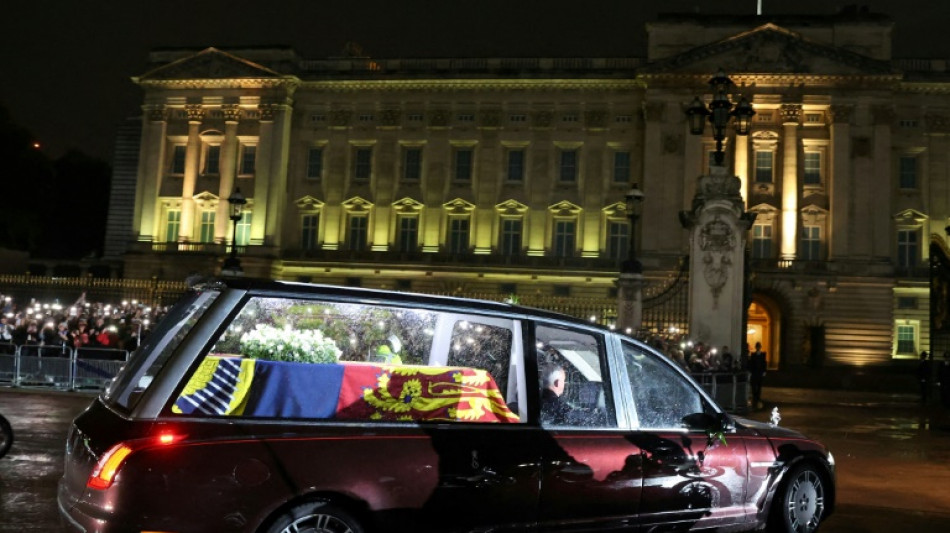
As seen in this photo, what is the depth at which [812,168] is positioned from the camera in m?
47.5

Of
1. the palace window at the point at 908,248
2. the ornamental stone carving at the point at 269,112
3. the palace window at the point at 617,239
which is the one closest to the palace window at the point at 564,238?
the palace window at the point at 617,239

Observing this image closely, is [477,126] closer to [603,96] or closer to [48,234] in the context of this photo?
[603,96]

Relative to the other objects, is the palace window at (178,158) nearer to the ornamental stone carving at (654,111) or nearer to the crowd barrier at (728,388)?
the ornamental stone carving at (654,111)

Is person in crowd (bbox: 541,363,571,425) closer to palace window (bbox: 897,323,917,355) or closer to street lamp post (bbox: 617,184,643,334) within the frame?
street lamp post (bbox: 617,184,643,334)

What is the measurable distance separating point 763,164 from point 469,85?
16794 mm

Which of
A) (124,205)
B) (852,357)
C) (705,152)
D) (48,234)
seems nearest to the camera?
(852,357)

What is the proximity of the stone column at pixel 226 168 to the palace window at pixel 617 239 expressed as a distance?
2110 cm

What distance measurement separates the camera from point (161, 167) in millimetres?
54031

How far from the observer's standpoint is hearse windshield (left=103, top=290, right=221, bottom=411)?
4.95 metres

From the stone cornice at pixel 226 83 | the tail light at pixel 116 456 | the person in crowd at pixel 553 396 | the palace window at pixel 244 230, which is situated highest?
the stone cornice at pixel 226 83

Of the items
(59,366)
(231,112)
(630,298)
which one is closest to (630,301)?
(630,298)

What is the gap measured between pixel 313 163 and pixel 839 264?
97.6ft

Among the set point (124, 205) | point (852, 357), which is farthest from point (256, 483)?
point (124, 205)

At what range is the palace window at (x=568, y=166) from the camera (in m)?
50.9
